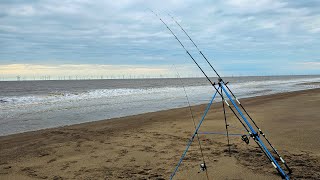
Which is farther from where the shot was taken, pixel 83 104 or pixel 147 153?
pixel 83 104

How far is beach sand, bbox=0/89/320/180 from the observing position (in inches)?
221

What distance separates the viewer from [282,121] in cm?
1107

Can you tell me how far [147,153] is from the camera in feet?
23.1

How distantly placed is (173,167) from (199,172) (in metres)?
0.62

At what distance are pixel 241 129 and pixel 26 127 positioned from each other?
346 inches

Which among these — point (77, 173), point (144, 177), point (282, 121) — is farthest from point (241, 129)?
point (77, 173)

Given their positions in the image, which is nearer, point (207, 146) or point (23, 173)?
point (23, 173)

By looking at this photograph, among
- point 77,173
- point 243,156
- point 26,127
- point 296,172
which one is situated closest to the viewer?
point 296,172

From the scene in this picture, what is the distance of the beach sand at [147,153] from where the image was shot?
5613 mm

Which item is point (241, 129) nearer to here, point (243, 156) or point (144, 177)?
point (243, 156)

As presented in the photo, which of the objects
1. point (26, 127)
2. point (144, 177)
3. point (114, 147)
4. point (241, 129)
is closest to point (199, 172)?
point (144, 177)

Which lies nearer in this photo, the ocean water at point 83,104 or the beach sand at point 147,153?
the beach sand at point 147,153

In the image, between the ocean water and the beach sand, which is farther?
the ocean water

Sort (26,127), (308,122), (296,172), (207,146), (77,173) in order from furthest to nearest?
(26,127)
(308,122)
(207,146)
(77,173)
(296,172)
